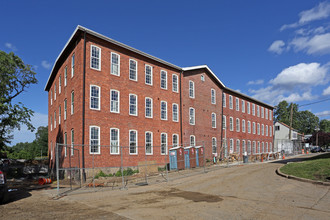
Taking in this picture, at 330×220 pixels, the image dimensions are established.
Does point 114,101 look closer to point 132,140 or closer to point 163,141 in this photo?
point 132,140

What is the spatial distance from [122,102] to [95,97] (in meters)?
2.77

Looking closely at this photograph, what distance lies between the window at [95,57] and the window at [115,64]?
53.3 inches

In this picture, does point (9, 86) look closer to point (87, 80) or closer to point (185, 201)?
point (87, 80)

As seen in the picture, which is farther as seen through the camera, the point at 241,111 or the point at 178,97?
the point at 241,111

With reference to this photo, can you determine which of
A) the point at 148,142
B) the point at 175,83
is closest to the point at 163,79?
the point at 175,83

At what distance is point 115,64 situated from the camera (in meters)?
23.9

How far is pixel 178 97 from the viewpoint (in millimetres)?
30250

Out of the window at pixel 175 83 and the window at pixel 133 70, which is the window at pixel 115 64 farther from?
the window at pixel 175 83

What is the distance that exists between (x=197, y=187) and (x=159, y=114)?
45.9ft

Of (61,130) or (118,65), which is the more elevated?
(118,65)

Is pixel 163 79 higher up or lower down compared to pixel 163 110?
higher up

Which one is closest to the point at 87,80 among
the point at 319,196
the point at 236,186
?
the point at 236,186

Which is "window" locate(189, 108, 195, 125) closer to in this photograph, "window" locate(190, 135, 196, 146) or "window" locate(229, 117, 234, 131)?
"window" locate(190, 135, 196, 146)

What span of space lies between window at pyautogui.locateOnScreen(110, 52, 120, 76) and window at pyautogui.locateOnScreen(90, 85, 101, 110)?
230 centimetres
